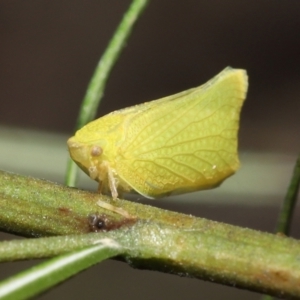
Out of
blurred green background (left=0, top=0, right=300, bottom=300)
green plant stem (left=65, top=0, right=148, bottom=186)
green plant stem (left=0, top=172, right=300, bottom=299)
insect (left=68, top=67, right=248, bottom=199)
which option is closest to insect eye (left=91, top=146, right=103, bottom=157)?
insect (left=68, top=67, right=248, bottom=199)

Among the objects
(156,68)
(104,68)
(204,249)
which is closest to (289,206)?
(204,249)

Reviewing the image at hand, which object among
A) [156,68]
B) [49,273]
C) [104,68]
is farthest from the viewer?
[156,68]

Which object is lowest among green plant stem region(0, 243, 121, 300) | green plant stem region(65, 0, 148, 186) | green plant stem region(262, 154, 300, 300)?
green plant stem region(0, 243, 121, 300)

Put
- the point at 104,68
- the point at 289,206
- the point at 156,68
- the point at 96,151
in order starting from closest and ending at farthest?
the point at 289,206
the point at 96,151
the point at 104,68
the point at 156,68

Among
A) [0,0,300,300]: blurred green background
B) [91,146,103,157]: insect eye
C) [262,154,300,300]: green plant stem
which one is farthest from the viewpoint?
[0,0,300,300]: blurred green background

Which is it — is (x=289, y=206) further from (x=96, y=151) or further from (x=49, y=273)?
(x=49, y=273)

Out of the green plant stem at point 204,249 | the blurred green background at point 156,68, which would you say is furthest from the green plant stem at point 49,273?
the blurred green background at point 156,68

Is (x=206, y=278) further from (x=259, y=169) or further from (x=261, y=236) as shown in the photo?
(x=259, y=169)

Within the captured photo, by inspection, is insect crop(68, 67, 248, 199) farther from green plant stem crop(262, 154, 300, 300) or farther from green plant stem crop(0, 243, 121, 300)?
green plant stem crop(0, 243, 121, 300)
